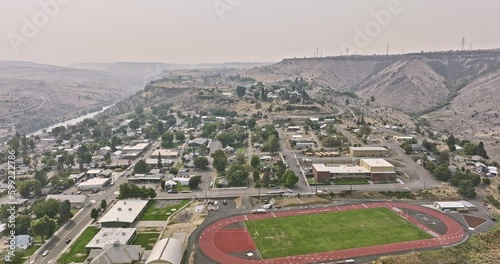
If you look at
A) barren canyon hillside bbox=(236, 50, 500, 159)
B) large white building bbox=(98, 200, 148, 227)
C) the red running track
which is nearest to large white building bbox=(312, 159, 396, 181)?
the red running track

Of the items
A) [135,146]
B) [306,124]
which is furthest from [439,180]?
[135,146]

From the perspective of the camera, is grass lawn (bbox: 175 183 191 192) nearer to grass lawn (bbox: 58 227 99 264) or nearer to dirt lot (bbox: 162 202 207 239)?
dirt lot (bbox: 162 202 207 239)

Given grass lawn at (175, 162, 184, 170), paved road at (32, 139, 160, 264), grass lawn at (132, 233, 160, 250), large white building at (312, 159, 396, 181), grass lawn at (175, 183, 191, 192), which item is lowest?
paved road at (32, 139, 160, 264)

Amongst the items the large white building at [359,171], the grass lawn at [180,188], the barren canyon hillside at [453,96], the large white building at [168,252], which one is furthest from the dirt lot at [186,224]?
the barren canyon hillside at [453,96]

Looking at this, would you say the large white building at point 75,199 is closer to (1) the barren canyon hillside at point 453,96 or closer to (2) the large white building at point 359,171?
(2) the large white building at point 359,171

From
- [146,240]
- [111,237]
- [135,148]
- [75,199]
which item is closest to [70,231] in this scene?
[111,237]
